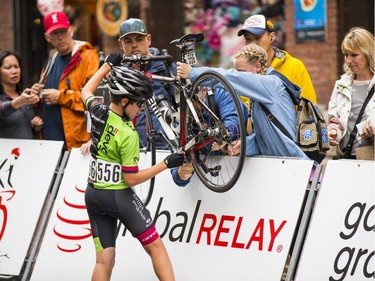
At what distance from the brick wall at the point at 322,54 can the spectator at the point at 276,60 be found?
4.01 m

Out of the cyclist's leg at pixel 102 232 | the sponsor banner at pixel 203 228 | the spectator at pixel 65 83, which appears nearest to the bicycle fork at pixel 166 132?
the sponsor banner at pixel 203 228

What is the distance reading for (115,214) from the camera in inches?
263

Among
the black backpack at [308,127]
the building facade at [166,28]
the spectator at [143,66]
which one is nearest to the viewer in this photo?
the black backpack at [308,127]

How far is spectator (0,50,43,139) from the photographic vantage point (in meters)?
8.73

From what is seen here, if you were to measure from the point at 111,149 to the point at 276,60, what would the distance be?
6.10 feet

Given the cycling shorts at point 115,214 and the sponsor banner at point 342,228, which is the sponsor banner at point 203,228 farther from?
the cycling shorts at point 115,214

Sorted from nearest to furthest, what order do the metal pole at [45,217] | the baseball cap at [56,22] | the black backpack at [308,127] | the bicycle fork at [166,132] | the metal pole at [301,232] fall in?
the metal pole at [301,232] → the black backpack at [308,127] → the bicycle fork at [166,132] → the metal pole at [45,217] → the baseball cap at [56,22]

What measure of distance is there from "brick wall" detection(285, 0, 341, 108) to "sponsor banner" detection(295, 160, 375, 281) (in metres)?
5.24

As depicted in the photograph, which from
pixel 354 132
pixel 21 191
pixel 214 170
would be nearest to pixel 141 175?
pixel 214 170

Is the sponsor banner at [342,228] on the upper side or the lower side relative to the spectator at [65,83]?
lower

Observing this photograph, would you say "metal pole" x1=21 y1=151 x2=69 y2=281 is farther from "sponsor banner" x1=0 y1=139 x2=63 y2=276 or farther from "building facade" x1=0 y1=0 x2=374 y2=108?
"building facade" x1=0 y1=0 x2=374 y2=108

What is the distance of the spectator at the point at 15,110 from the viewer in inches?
344

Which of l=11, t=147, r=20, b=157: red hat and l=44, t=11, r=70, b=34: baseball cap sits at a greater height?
l=44, t=11, r=70, b=34: baseball cap

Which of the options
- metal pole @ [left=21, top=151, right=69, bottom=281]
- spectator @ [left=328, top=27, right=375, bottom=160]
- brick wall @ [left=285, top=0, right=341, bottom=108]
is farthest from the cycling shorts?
brick wall @ [left=285, top=0, right=341, bottom=108]
